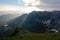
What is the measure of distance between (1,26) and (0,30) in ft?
21.0

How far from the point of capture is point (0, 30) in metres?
193

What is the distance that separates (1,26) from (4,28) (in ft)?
27.9

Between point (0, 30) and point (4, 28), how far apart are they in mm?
6387

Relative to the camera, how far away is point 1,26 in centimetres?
19688

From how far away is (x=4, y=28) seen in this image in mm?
190250
